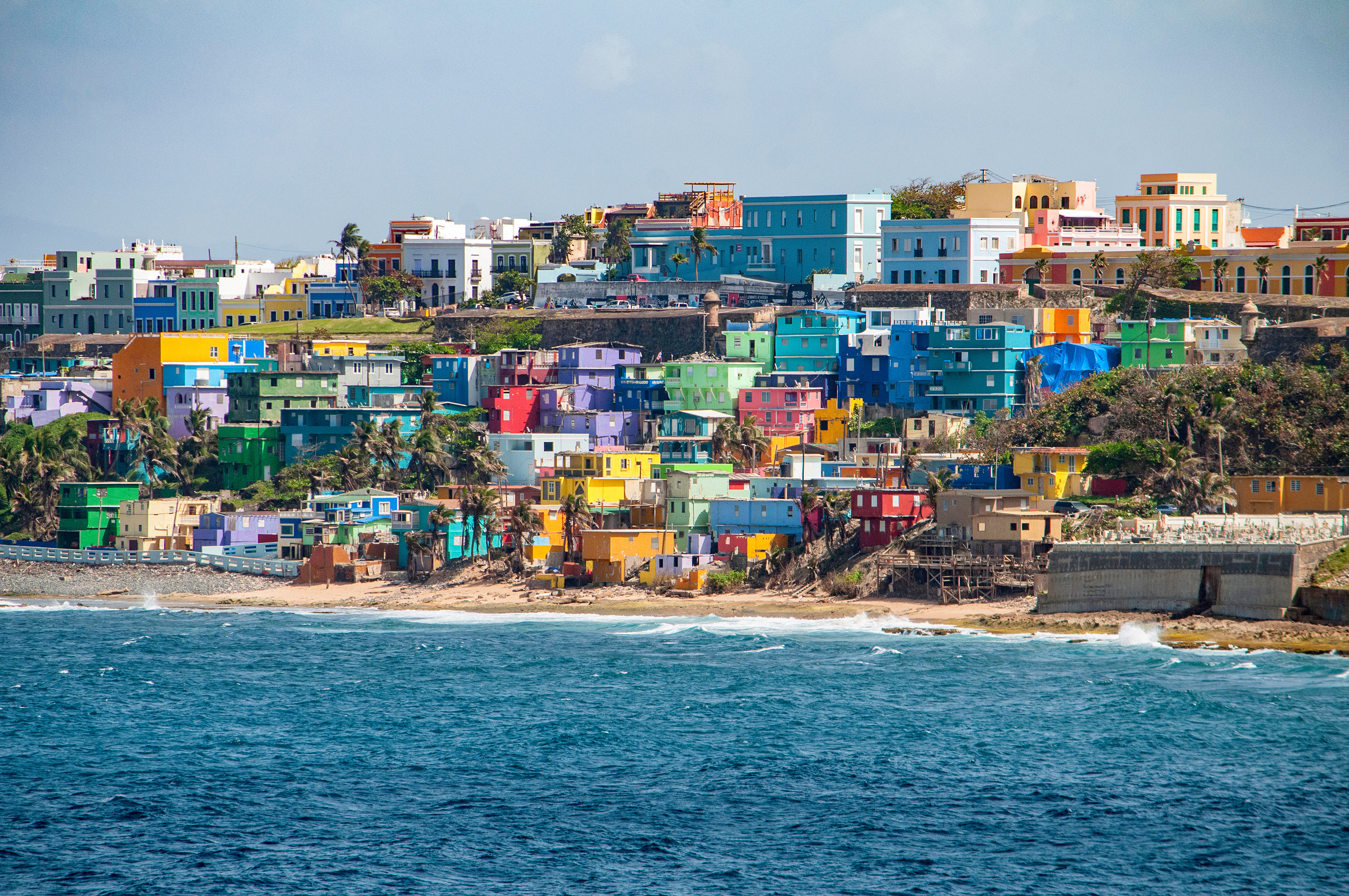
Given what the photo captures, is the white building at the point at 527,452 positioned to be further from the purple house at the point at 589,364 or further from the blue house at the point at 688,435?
the purple house at the point at 589,364

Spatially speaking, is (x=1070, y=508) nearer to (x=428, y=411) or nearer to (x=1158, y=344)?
(x=1158, y=344)

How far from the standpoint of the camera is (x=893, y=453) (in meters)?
90.7

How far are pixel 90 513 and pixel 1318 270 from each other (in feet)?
220

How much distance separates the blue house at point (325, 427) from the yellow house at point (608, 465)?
51.3ft

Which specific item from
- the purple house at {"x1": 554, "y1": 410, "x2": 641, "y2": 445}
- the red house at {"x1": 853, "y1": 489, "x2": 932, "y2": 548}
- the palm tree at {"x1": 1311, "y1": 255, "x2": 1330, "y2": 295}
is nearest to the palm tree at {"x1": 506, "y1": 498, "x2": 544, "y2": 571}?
the red house at {"x1": 853, "y1": 489, "x2": 932, "y2": 548}

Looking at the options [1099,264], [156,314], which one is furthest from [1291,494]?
[156,314]

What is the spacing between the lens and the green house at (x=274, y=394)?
10544 centimetres

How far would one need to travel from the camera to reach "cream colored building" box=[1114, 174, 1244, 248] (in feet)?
392

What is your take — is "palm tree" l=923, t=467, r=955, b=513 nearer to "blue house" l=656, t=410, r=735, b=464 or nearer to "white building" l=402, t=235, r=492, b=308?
"blue house" l=656, t=410, r=735, b=464

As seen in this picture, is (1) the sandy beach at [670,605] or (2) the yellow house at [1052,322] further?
(2) the yellow house at [1052,322]

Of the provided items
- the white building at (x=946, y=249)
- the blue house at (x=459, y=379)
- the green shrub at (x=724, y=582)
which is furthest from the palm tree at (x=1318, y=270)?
the blue house at (x=459, y=379)

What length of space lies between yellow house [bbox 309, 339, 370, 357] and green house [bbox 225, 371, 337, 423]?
6.72 meters

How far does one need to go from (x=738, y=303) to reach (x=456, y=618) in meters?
41.3

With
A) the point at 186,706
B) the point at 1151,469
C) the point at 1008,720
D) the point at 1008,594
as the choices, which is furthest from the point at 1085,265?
the point at 186,706
